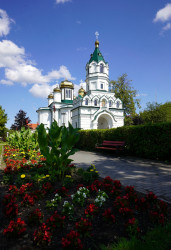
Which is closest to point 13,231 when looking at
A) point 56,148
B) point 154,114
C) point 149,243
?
point 149,243

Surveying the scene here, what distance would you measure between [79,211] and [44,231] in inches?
33.9

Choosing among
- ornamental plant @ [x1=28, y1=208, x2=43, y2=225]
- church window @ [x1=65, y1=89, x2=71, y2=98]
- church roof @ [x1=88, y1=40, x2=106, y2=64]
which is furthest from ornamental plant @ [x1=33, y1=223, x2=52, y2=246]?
church window @ [x1=65, y1=89, x2=71, y2=98]

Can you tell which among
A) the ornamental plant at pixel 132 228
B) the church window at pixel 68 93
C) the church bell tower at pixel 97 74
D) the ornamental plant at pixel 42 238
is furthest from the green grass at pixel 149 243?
the church window at pixel 68 93

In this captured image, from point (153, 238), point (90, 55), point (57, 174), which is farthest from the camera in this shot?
point (90, 55)

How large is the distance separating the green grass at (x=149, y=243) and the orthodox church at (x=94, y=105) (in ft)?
83.0

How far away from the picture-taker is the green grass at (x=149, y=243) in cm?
188

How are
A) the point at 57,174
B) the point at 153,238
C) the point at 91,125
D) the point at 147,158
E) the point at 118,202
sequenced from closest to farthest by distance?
the point at 153,238 < the point at 118,202 < the point at 57,174 < the point at 147,158 < the point at 91,125

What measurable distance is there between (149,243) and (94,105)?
28300 mm

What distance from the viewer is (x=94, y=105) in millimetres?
29797

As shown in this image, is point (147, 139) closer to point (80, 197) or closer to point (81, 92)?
point (80, 197)

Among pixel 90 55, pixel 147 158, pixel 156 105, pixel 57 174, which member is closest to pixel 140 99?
pixel 156 105

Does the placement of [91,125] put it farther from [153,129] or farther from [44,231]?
[44,231]

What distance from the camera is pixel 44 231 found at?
6.74ft

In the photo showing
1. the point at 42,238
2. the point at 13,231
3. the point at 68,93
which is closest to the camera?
the point at 42,238
